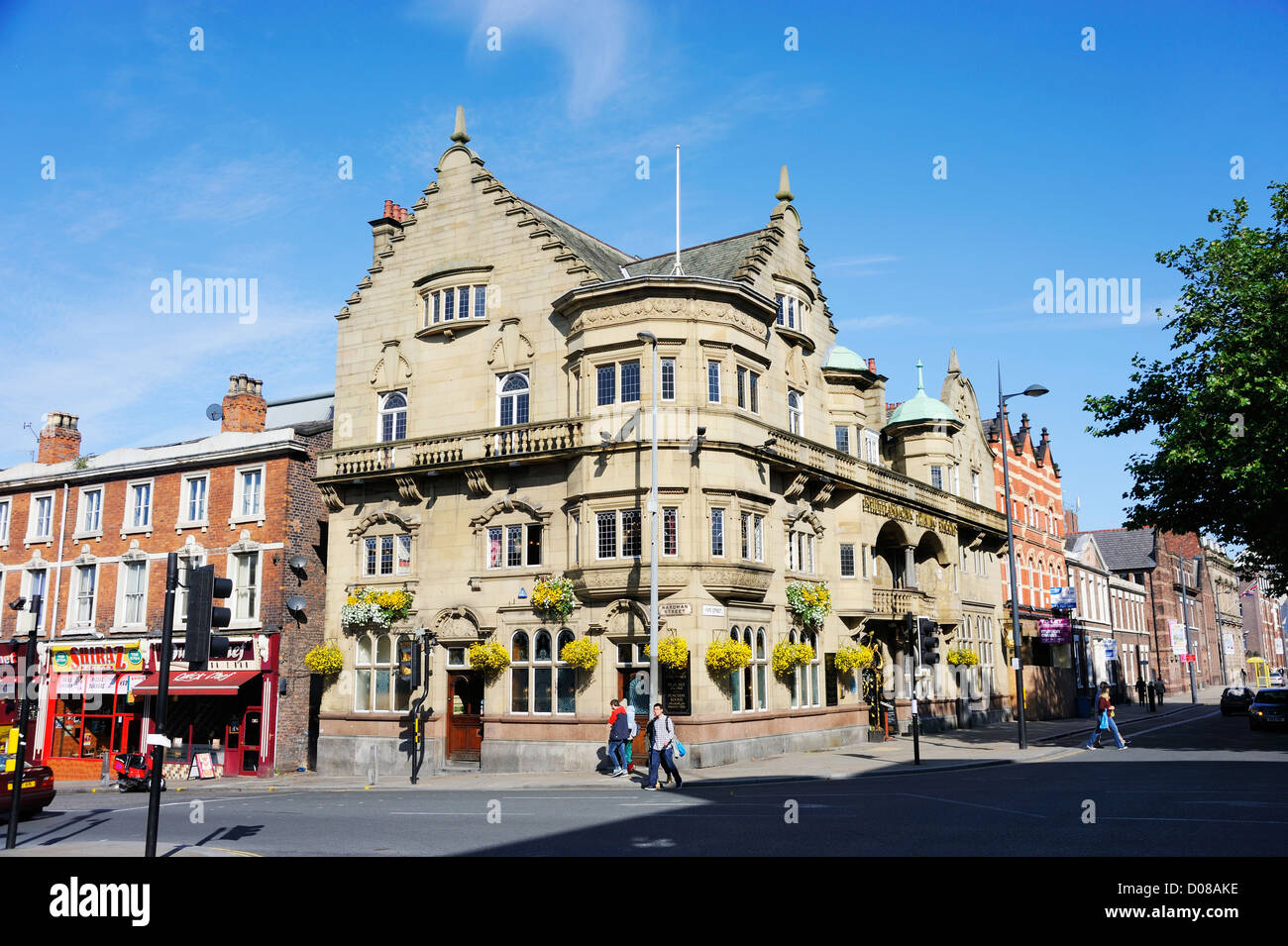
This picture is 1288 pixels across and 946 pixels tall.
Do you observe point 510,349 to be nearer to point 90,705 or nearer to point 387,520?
point 387,520

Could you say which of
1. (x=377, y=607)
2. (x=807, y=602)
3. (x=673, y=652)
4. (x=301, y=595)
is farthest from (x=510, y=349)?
(x=807, y=602)

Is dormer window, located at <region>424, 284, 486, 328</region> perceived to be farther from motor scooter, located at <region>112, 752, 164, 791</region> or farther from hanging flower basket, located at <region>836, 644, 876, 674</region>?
hanging flower basket, located at <region>836, 644, 876, 674</region>

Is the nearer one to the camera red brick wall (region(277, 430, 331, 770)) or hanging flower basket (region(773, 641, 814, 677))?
hanging flower basket (region(773, 641, 814, 677))

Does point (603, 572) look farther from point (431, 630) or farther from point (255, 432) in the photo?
point (255, 432)

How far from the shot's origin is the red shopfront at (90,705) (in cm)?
3397

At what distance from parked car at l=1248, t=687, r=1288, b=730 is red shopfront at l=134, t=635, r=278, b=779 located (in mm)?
34906

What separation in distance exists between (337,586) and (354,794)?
33.3 ft

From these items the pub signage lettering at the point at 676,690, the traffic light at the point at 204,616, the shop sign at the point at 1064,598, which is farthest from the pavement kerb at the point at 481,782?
the shop sign at the point at 1064,598

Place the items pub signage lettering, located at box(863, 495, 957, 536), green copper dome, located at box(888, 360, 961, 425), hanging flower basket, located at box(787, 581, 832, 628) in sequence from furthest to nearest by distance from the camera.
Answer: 1. green copper dome, located at box(888, 360, 961, 425)
2. pub signage lettering, located at box(863, 495, 957, 536)
3. hanging flower basket, located at box(787, 581, 832, 628)

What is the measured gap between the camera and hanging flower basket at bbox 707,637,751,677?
2631 centimetres

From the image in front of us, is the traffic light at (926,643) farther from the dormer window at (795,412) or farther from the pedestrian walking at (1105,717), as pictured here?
the dormer window at (795,412)

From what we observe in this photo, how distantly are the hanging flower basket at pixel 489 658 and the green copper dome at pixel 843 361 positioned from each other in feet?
51.5

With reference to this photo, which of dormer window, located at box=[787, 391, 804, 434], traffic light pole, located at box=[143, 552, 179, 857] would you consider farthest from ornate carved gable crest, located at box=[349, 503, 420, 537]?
traffic light pole, located at box=[143, 552, 179, 857]

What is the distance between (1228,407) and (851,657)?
42.7 feet
